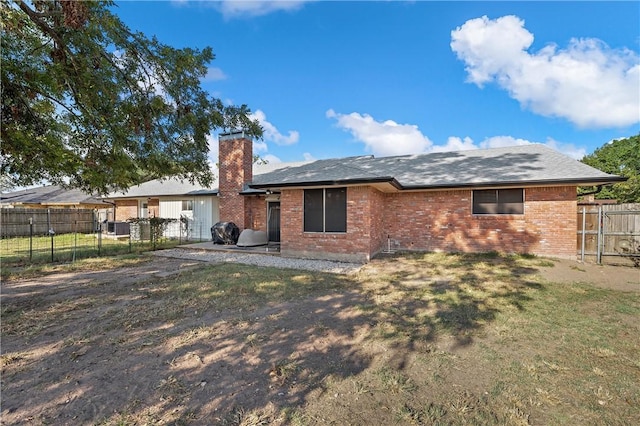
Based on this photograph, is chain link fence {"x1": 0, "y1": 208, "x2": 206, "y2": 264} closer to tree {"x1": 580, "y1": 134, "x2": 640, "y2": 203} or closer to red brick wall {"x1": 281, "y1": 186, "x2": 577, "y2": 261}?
red brick wall {"x1": 281, "y1": 186, "x2": 577, "y2": 261}

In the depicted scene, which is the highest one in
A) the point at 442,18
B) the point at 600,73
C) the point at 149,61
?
the point at 442,18

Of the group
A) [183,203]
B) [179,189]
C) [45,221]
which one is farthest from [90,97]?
[45,221]

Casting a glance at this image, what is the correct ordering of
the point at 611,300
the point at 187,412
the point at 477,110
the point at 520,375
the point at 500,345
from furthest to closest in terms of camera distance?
1. the point at 477,110
2. the point at 611,300
3. the point at 500,345
4. the point at 520,375
5. the point at 187,412

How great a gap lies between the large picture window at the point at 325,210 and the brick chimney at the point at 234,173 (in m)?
4.68

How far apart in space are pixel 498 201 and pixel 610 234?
10.5ft

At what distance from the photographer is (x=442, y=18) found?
398 inches

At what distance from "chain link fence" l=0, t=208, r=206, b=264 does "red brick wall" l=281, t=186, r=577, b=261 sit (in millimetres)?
7090

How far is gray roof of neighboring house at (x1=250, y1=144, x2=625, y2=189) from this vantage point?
894 cm

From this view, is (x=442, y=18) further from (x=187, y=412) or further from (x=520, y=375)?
(x=187, y=412)

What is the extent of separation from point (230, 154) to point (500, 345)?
13106 millimetres

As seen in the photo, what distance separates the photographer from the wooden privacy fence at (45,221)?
16.7 metres

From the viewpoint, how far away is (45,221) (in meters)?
18.3

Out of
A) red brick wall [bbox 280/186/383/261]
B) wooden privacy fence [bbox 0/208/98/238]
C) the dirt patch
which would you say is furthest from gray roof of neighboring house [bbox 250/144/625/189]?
wooden privacy fence [bbox 0/208/98/238]

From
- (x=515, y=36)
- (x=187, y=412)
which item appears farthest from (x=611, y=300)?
(x=515, y=36)
